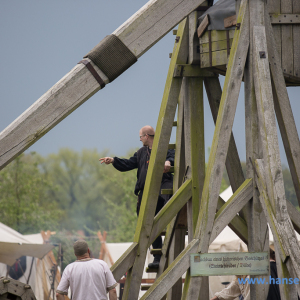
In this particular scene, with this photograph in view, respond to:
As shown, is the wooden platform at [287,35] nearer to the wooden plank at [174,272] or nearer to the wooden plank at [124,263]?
the wooden plank at [174,272]

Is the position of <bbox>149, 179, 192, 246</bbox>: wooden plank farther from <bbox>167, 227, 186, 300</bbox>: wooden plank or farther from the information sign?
the information sign

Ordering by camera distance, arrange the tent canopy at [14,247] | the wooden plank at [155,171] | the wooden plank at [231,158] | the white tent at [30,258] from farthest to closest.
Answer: the white tent at [30,258] → the tent canopy at [14,247] → the wooden plank at [231,158] → the wooden plank at [155,171]

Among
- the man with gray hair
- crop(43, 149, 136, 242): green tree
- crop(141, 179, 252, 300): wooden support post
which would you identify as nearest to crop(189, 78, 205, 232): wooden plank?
crop(141, 179, 252, 300): wooden support post

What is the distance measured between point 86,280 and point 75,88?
1.60m

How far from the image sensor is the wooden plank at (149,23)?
340 centimetres

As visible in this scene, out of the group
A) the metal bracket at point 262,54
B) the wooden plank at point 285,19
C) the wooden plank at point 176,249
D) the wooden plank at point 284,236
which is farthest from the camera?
the wooden plank at point 176,249

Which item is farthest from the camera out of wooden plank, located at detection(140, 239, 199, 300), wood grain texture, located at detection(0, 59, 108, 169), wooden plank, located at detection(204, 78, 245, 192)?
wooden plank, located at detection(204, 78, 245, 192)

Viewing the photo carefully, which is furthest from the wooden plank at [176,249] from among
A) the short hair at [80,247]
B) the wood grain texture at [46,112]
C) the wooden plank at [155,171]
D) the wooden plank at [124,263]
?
the wood grain texture at [46,112]

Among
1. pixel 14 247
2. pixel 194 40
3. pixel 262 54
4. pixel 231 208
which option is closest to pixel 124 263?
pixel 231 208

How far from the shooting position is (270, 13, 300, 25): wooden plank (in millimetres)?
4250

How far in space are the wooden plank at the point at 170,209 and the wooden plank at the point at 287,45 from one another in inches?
60.7

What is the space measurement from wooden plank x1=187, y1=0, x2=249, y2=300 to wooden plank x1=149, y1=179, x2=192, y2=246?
1.00 metres

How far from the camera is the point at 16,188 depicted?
27.8 meters

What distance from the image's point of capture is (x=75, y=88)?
317cm
